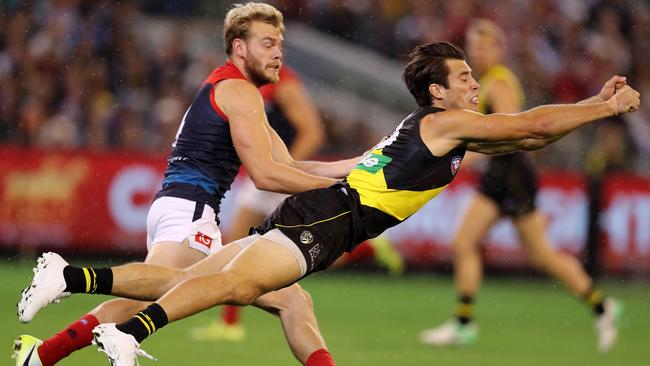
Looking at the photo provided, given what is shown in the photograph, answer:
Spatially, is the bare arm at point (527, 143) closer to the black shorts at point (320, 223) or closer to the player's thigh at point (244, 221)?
the black shorts at point (320, 223)

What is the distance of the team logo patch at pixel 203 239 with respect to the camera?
6.76 metres

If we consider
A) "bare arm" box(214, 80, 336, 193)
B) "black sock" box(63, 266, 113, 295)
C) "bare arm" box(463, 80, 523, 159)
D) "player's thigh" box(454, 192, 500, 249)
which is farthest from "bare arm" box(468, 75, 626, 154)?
"player's thigh" box(454, 192, 500, 249)

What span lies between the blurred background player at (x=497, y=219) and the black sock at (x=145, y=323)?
4308mm

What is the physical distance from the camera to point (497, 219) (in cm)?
1053

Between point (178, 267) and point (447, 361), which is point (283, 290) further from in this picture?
point (447, 361)

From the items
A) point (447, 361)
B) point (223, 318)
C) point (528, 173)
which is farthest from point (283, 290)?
point (528, 173)

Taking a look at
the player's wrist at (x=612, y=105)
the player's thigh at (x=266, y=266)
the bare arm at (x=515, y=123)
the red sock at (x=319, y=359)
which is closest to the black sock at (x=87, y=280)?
the player's thigh at (x=266, y=266)

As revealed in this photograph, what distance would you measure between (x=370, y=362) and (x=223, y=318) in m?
1.94

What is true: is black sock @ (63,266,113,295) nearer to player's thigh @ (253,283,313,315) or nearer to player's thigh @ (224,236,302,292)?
player's thigh @ (224,236,302,292)

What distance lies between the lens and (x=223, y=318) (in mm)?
10023

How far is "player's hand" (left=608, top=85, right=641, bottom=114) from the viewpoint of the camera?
632 cm

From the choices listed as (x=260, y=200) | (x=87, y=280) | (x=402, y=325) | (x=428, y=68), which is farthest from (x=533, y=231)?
(x=87, y=280)

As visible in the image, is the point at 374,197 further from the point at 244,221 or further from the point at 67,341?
the point at 244,221

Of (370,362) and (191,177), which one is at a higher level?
(191,177)
